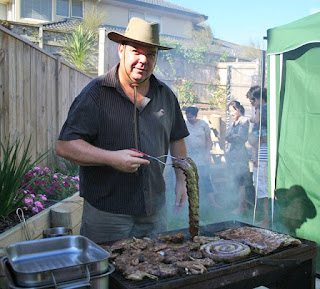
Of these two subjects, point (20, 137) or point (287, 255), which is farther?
point (20, 137)

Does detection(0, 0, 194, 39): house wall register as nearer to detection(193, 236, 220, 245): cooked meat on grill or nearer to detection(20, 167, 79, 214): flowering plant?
detection(20, 167, 79, 214): flowering plant

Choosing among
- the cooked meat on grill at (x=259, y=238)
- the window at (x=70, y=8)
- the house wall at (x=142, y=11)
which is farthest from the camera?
the window at (x=70, y=8)

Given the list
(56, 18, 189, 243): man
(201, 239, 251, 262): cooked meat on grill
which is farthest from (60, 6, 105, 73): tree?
(201, 239, 251, 262): cooked meat on grill

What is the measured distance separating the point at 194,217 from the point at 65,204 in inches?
106

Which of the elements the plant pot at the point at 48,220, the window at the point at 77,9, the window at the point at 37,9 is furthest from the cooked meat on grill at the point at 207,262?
the window at the point at 37,9

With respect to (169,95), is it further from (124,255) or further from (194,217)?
(124,255)

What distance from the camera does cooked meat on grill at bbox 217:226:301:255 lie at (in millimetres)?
2707

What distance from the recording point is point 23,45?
5453 millimetres

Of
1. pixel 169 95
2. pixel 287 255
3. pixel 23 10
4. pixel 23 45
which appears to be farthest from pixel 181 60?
pixel 23 10

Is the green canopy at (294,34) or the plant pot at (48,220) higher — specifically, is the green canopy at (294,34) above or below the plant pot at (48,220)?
above

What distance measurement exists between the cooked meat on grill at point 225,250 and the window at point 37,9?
25.3 m

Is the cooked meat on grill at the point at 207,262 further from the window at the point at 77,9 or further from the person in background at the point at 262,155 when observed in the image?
the window at the point at 77,9

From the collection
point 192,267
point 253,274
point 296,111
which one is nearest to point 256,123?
point 296,111

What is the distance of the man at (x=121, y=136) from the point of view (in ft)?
9.62
